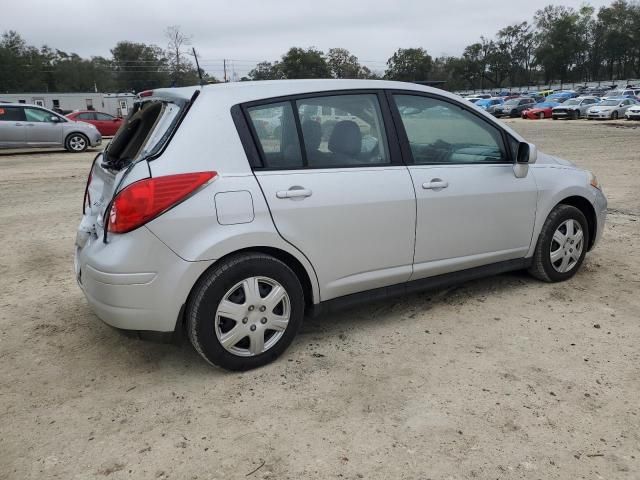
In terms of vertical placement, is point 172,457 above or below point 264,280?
below

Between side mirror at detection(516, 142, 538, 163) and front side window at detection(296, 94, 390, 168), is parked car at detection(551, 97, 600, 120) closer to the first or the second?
side mirror at detection(516, 142, 538, 163)

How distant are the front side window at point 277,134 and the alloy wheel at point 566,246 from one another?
2396 millimetres

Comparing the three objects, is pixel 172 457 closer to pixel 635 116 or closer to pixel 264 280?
pixel 264 280

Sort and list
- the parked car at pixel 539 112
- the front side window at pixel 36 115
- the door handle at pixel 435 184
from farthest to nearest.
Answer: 1. the parked car at pixel 539 112
2. the front side window at pixel 36 115
3. the door handle at pixel 435 184

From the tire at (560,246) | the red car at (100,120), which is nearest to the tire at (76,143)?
the red car at (100,120)

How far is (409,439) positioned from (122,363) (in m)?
1.86

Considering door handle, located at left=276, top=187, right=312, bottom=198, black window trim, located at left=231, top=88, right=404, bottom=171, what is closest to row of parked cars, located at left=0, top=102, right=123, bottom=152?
black window trim, located at left=231, top=88, right=404, bottom=171

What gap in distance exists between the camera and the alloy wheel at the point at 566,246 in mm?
4477

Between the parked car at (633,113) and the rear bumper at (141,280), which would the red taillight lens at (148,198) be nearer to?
the rear bumper at (141,280)

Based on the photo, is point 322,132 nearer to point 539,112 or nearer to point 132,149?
point 132,149

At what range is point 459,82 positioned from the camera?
399 feet

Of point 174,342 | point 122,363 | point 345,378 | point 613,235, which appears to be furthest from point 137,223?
point 613,235

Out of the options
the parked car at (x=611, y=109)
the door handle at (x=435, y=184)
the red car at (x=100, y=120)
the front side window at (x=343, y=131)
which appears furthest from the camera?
the parked car at (x=611, y=109)

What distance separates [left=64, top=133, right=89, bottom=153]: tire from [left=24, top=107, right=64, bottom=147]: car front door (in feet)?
0.87
